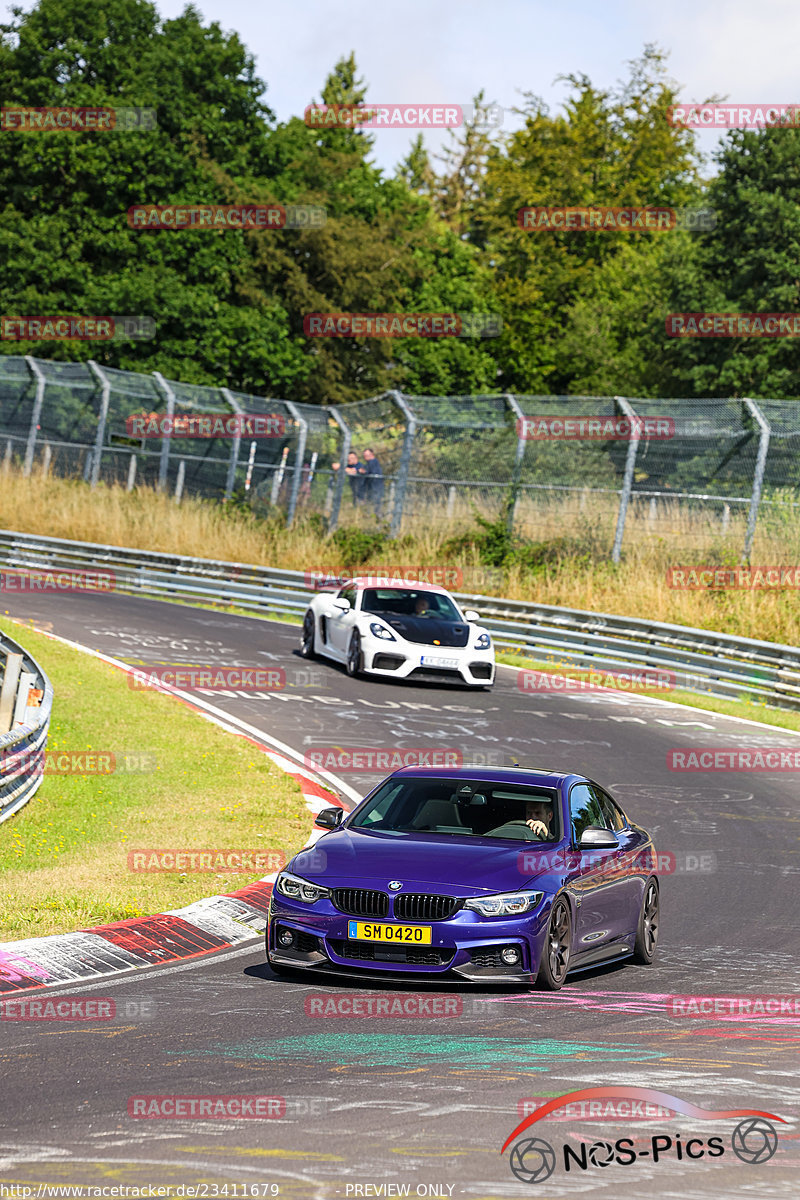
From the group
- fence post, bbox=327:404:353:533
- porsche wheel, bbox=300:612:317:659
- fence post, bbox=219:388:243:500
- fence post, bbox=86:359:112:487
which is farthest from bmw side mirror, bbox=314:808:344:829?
fence post, bbox=86:359:112:487

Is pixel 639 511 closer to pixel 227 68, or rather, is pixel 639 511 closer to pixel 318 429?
pixel 318 429

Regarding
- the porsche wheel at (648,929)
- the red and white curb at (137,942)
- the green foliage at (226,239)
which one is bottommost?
the red and white curb at (137,942)

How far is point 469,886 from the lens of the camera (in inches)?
332

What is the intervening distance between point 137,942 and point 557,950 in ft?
8.24

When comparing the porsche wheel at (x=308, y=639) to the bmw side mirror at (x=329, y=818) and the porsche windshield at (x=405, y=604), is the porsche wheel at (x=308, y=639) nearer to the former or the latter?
the porsche windshield at (x=405, y=604)

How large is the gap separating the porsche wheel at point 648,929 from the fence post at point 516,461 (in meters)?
19.9

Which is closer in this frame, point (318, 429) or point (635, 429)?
point (635, 429)

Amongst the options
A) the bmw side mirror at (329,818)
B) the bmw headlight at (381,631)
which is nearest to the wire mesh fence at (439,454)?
the bmw headlight at (381,631)

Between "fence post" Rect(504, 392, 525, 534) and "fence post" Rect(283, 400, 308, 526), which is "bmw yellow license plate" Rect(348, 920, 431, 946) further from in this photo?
"fence post" Rect(283, 400, 308, 526)

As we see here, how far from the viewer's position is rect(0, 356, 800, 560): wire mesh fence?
26.4 metres

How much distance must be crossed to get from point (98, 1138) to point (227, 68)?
1894 inches

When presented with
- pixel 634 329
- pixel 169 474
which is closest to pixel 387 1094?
pixel 169 474

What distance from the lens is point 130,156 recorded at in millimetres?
47969

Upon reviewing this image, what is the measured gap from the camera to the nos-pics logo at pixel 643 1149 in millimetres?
5336
